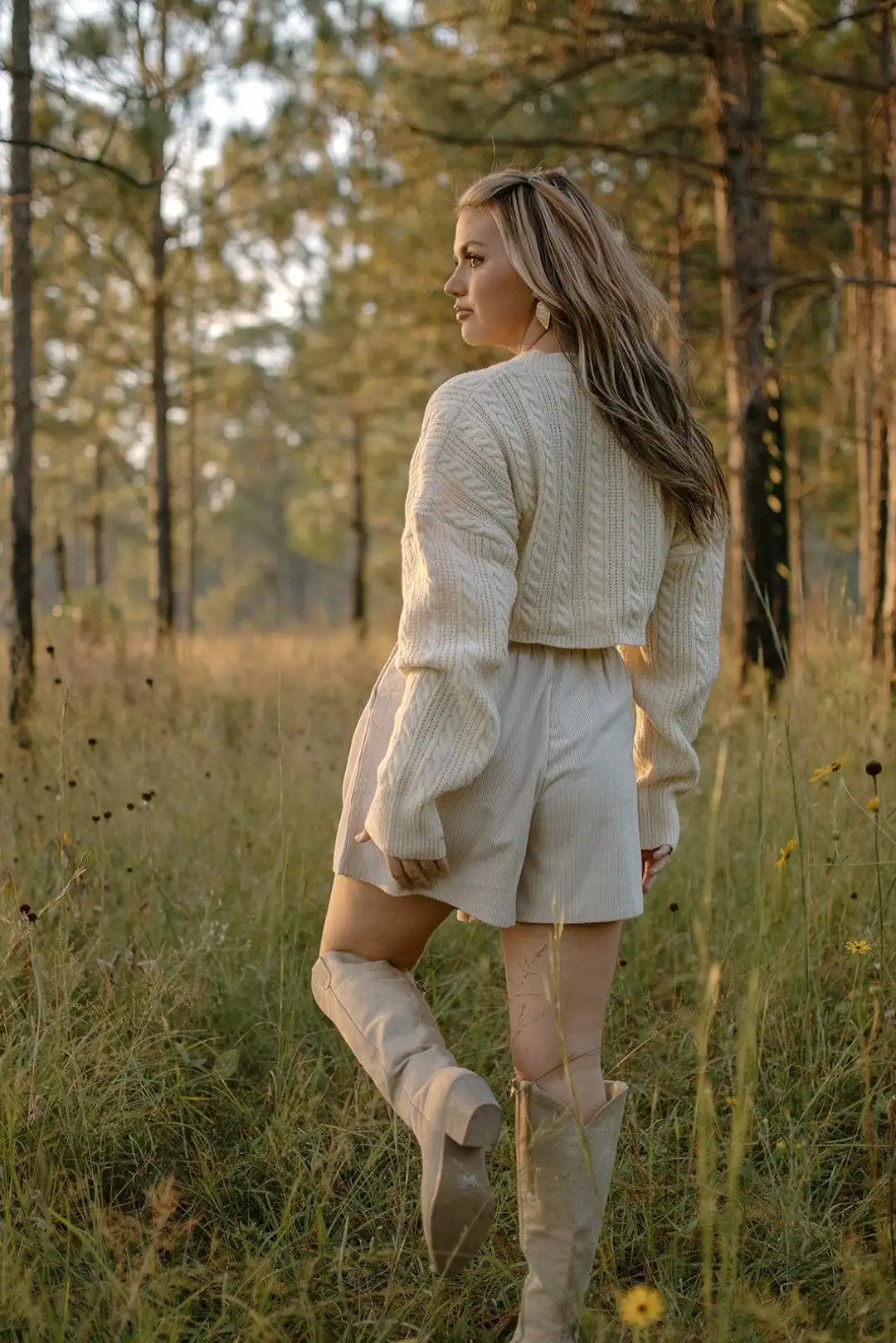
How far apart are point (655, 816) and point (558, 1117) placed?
0.61m

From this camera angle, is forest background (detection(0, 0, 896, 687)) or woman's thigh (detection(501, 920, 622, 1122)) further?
forest background (detection(0, 0, 896, 687))

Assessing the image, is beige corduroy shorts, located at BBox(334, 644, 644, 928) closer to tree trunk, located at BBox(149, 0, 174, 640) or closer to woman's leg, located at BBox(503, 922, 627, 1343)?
woman's leg, located at BBox(503, 922, 627, 1343)

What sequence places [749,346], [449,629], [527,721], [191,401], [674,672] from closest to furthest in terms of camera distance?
1. [449,629]
2. [527,721]
3. [674,672]
4. [749,346]
5. [191,401]

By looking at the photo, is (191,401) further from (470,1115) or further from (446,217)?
(470,1115)

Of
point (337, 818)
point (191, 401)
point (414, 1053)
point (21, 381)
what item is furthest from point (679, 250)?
point (414, 1053)

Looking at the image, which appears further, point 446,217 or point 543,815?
point 446,217

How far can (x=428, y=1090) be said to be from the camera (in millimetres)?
1680

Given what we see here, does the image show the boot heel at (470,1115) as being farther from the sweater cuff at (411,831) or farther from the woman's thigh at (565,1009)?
→ the sweater cuff at (411,831)

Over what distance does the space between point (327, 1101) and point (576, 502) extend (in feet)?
4.95

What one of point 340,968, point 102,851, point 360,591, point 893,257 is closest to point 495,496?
point 340,968

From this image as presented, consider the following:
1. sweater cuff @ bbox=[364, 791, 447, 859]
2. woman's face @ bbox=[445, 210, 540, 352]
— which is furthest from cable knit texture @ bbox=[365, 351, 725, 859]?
woman's face @ bbox=[445, 210, 540, 352]

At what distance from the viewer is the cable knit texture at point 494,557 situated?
170 cm

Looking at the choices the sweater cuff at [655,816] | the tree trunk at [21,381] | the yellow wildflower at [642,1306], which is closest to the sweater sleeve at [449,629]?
the sweater cuff at [655,816]

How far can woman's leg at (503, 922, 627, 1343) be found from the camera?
1774 mm
